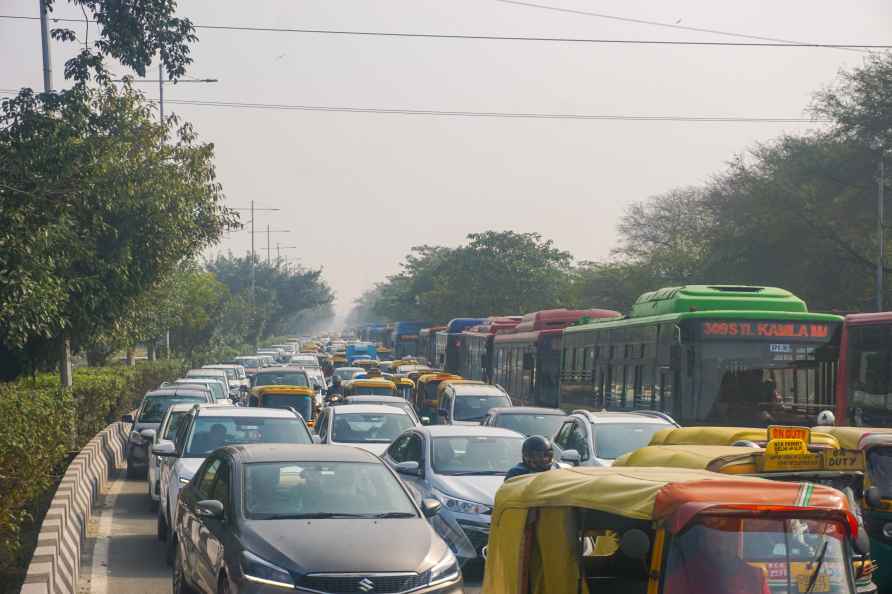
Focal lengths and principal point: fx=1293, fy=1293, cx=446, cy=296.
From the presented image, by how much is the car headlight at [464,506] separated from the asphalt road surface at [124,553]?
0.66m

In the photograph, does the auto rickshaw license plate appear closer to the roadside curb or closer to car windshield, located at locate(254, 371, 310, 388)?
the roadside curb

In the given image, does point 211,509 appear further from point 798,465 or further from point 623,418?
point 623,418

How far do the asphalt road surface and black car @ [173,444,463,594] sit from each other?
1.34m

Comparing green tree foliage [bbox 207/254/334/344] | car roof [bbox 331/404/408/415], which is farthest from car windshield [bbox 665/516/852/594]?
green tree foliage [bbox 207/254/334/344]

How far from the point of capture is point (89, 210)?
21.2 m

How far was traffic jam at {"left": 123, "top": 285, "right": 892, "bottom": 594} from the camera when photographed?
552 cm

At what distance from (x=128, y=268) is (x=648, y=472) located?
18734 mm

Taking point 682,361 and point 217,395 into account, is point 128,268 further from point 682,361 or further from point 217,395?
point 682,361

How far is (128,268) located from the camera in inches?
935

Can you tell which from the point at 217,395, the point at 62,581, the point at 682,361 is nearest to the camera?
the point at 62,581

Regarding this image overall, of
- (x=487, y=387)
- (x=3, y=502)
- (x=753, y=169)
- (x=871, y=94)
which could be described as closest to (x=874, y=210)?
(x=871, y=94)

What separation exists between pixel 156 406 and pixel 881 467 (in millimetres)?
15796

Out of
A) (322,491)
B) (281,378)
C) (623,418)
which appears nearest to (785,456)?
(322,491)

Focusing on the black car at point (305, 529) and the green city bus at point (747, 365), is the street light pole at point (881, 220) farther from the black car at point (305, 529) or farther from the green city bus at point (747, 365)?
the black car at point (305, 529)
